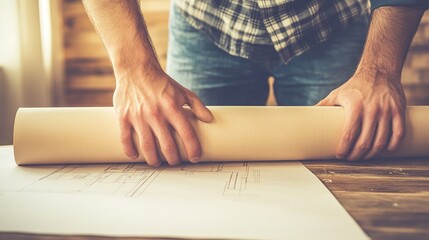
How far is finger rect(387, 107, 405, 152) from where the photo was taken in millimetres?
633

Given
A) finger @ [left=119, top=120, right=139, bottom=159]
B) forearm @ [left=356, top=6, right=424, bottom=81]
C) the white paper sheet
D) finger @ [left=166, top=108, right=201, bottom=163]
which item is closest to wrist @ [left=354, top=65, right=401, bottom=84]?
forearm @ [left=356, top=6, right=424, bottom=81]

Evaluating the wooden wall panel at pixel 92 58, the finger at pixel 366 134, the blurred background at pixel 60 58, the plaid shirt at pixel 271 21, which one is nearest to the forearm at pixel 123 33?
the plaid shirt at pixel 271 21

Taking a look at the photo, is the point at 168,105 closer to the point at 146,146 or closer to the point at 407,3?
the point at 146,146

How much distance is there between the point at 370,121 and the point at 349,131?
0.13 ft

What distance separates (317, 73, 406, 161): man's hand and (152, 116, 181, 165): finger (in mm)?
302

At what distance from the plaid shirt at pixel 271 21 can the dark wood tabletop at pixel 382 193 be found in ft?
1.27

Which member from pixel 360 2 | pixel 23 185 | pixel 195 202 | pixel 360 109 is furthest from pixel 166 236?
pixel 360 2

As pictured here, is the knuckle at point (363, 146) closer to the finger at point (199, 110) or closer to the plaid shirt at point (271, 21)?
the finger at point (199, 110)

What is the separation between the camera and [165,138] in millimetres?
593

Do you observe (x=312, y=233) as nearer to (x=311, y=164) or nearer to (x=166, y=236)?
(x=166, y=236)

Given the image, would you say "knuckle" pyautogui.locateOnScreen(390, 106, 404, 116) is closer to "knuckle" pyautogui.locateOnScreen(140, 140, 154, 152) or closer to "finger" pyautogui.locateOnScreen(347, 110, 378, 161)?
"finger" pyautogui.locateOnScreen(347, 110, 378, 161)

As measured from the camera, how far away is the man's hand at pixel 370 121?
2.06 ft

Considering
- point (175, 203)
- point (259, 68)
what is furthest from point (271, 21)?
point (175, 203)

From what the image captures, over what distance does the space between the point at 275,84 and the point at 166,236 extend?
2.57ft
